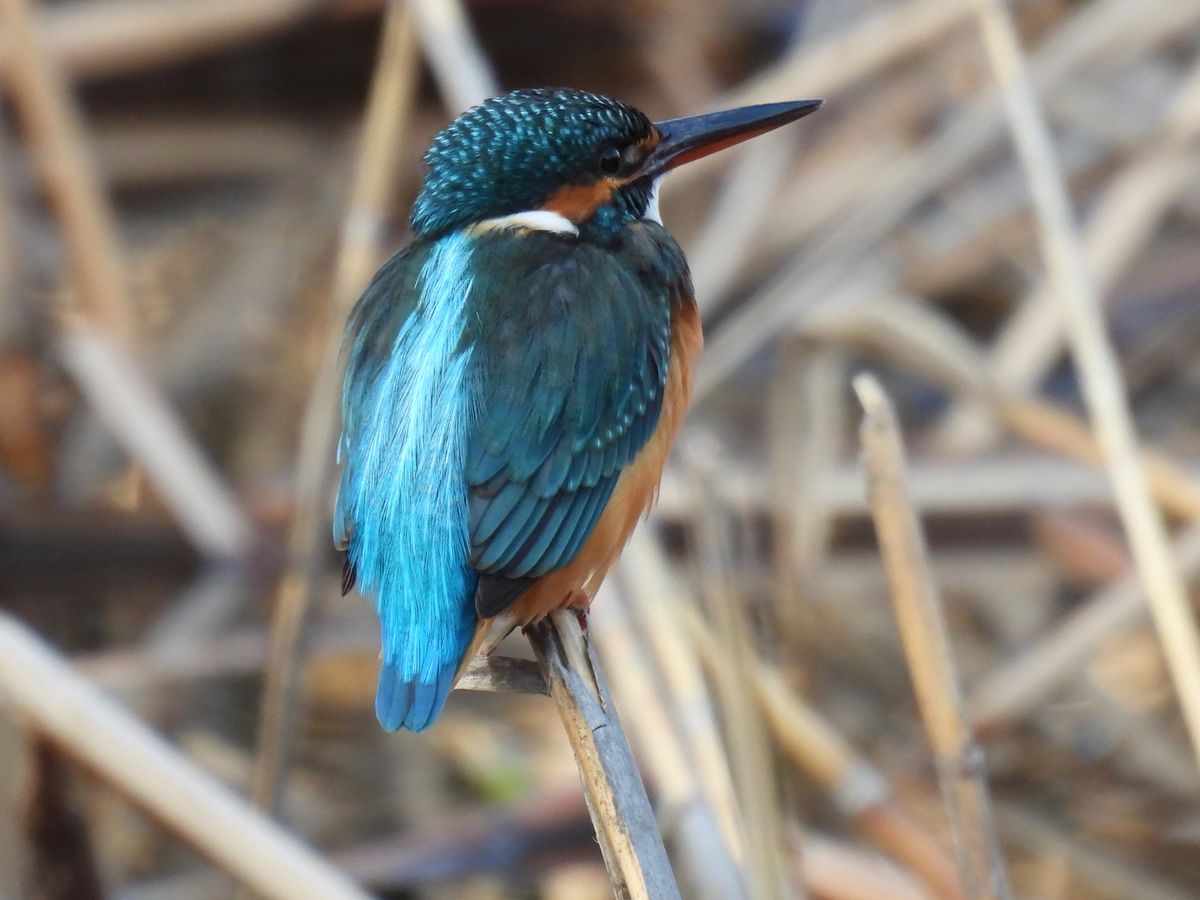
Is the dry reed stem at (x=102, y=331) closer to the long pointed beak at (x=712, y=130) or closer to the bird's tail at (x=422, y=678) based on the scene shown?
the long pointed beak at (x=712, y=130)

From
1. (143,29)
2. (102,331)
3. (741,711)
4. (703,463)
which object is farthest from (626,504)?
(143,29)

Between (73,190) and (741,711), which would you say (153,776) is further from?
(73,190)

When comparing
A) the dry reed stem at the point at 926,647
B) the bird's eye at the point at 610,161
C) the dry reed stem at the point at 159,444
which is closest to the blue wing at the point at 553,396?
the bird's eye at the point at 610,161

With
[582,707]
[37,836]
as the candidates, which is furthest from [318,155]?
[582,707]

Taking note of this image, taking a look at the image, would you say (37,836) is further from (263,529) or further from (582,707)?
(263,529)

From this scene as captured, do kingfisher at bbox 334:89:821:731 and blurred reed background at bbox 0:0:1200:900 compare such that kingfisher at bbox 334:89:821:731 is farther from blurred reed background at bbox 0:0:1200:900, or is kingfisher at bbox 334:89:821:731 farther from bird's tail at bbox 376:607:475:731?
blurred reed background at bbox 0:0:1200:900

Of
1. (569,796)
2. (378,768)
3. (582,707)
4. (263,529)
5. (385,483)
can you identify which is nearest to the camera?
(582,707)
